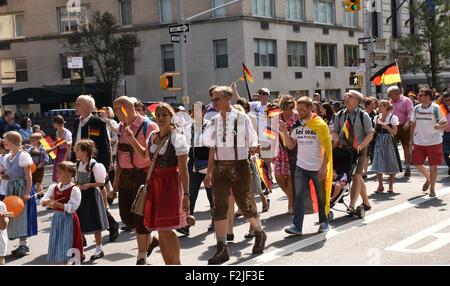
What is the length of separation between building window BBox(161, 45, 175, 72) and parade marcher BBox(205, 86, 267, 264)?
3110 cm

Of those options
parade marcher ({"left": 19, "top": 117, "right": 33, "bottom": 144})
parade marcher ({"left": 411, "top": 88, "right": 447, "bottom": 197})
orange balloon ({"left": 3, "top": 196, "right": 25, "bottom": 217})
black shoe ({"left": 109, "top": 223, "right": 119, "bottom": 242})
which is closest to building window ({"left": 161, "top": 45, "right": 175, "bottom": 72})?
→ parade marcher ({"left": 19, "top": 117, "right": 33, "bottom": 144})

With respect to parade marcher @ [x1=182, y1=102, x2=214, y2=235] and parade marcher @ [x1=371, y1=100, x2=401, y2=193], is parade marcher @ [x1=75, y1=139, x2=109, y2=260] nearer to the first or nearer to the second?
parade marcher @ [x1=182, y1=102, x2=214, y2=235]

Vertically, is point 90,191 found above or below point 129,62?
below

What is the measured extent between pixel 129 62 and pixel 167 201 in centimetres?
Result: 3309

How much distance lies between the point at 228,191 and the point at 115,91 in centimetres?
3220

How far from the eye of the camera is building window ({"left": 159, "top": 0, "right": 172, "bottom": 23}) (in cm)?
3825

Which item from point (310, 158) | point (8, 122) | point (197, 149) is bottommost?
point (310, 158)

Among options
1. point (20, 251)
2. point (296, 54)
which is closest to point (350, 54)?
point (296, 54)

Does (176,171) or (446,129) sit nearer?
(176,171)

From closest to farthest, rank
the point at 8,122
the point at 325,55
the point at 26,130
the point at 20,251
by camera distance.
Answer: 1. the point at 20,251
2. the point at 8,122
3. the point at 26,130
4. the point at 325,55

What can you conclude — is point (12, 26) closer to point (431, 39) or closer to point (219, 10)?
point (219, 10)

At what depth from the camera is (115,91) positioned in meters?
39.0

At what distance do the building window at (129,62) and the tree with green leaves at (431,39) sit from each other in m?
16.7

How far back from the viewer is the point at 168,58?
126 feet
